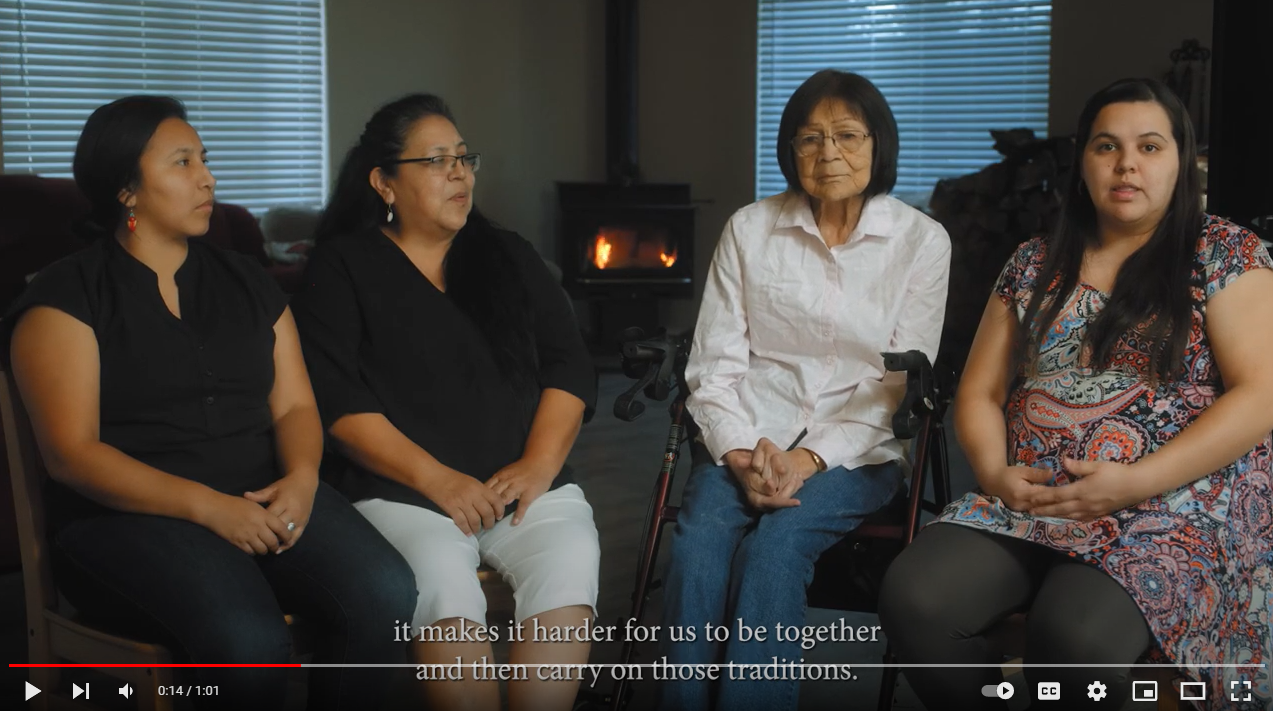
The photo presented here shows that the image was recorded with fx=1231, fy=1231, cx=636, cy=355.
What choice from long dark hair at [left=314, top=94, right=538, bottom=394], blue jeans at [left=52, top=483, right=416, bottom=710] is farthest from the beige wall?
blue jeans at [left=52, top=483, right=416, bottom=710]

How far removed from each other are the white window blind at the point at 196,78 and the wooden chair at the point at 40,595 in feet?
12.8

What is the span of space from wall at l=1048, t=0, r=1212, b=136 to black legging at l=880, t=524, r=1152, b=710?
4.39m

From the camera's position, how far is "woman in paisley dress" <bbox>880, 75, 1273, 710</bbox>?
1.68 metres

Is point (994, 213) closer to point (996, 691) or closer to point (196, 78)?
point (196, 78)

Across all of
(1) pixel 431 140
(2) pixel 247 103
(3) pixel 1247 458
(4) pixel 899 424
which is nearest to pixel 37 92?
(2) pixel 247 103

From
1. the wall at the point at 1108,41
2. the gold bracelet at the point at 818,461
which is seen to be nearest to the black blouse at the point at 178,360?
the gold bracelet at the point at 818,461

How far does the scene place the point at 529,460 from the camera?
6.91 ft

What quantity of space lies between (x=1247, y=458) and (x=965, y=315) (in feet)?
12.7

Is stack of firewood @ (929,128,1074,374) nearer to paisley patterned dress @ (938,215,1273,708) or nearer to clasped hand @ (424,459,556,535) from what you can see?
paisley patterned dress @ (938,215,1273,708)

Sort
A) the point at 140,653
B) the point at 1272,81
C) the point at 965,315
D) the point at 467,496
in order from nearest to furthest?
the point at 140,653
the point at 467,496
the point at 1272,81
the point at 965,315

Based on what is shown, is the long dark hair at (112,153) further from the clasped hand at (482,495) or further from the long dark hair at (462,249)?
the clasped hand at (482,495)

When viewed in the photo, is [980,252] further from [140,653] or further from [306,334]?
[140,653]

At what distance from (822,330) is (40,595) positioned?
4.39 feet

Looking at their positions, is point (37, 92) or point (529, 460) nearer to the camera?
point (529, 460)
